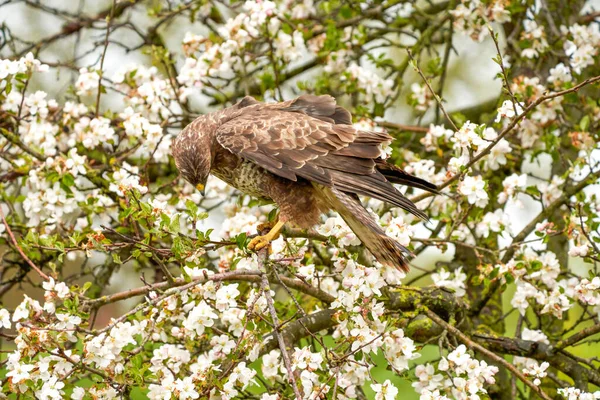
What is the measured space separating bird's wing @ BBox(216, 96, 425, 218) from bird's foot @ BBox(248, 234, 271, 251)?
13.6 inches

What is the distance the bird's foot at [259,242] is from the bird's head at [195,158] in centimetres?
52

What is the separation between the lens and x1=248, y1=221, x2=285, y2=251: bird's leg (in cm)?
419

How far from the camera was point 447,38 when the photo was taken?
641cm

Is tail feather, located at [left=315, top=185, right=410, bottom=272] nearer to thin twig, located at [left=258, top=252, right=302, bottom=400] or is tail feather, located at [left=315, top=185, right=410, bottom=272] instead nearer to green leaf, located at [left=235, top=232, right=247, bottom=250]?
thin twig, located at [left=258, top=252, right=302, bottom=400]

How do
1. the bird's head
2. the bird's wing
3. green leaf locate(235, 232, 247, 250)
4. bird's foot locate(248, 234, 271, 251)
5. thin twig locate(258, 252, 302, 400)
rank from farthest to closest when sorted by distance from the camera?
the bird's head
the bird's wing
bird's foot locate(248, 234, 271, 251)
green leaf locate(235, 232, 247, 250)
thin twig locate(258, 252, 302, 400)

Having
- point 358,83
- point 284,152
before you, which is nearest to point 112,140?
point 284,152

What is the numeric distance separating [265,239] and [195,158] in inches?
26.7

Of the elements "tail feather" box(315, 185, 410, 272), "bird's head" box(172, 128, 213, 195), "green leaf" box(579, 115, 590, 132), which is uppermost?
"green leaf" box(579, 115, 590, 132)

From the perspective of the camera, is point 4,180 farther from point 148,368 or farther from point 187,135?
point 148,368

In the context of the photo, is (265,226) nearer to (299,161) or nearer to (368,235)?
(299,161)

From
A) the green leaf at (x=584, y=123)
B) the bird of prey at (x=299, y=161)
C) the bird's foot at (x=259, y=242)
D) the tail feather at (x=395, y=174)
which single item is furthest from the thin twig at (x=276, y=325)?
the green leaf at (x=584, y=123)

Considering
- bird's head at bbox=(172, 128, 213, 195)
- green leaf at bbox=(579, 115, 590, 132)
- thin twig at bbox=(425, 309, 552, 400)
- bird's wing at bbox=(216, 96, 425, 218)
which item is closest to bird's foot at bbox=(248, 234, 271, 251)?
bird's wing at bbox=(216, 96, 425, 218)

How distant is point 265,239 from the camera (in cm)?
429

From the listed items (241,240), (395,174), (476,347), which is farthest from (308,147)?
(476,347)
